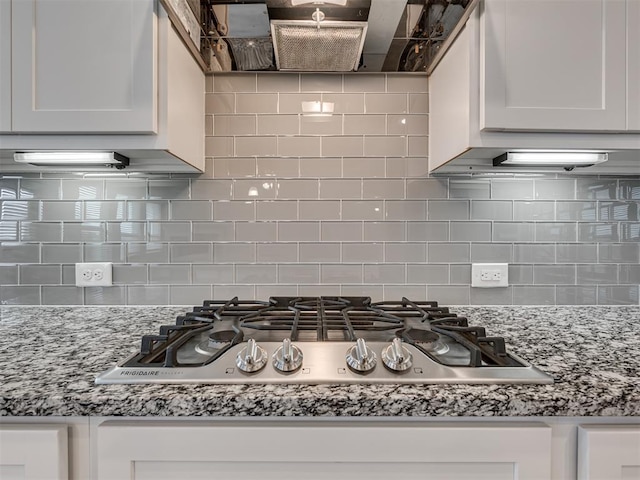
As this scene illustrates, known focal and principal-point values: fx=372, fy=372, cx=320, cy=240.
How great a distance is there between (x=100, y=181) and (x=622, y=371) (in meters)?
1.54

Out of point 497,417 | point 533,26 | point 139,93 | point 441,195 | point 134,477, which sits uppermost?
point 533,26

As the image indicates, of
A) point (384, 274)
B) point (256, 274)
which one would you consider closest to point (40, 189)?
→ point (256, 274)

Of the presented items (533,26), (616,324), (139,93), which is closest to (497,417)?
(616,324)

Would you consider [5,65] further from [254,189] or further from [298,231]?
[298,231]

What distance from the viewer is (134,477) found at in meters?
0.64

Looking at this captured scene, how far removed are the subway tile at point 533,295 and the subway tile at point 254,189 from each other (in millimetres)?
932

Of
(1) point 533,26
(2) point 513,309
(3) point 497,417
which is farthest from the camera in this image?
(2) point 513,309

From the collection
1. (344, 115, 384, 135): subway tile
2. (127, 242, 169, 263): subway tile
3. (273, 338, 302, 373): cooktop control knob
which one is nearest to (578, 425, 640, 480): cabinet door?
(273, 338, 302, 373): cooktop control knob

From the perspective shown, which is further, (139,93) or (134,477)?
(139,93)

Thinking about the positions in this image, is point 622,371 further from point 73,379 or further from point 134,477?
point 73,379

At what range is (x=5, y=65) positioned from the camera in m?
0.95

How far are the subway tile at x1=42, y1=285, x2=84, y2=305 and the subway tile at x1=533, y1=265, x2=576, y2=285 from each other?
5.30ft

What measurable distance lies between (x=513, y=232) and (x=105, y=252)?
57.0 inches

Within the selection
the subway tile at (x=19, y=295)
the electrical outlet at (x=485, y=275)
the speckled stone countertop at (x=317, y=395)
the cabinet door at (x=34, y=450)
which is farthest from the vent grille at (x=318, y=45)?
the subway tile at (x=19, y=295)
